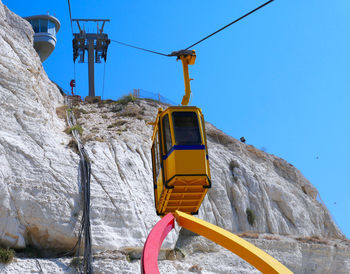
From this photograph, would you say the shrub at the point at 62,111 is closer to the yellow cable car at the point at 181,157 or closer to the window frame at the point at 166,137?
the yellow cable car at the point at 181,157

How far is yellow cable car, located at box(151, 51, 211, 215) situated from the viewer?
15.5 m

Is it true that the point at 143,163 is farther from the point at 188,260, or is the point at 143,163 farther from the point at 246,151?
the point at 246,151

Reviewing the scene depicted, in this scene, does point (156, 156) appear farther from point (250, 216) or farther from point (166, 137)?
point (250, 216)

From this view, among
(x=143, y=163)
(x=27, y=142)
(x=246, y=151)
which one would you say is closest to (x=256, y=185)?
(x=246, y=151)

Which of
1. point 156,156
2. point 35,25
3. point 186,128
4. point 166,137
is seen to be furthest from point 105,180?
point 35,25

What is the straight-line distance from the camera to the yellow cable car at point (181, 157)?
1554 centimetres

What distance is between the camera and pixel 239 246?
14930 mm

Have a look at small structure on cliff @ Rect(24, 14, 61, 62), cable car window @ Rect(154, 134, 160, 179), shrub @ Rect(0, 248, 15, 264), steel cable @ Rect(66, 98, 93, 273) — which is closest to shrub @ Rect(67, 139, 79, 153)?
steel cable @ Rect(66, 98, 93, 273)

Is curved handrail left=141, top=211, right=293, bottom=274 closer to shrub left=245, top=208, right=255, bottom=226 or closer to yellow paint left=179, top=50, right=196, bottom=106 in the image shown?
yellow paint left=179, top=50, right=196, bottom=106

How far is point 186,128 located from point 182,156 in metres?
0.97

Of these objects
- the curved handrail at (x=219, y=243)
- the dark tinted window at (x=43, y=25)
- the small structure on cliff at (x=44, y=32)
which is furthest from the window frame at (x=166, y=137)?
the dark tinted window at (x=43, y=25)

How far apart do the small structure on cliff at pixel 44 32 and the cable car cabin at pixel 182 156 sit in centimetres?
3400

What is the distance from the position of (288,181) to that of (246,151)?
12.7ft

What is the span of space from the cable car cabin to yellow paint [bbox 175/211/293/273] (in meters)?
0.74
